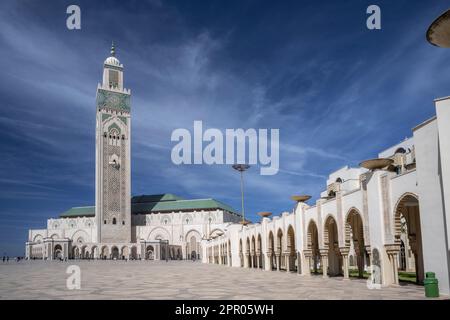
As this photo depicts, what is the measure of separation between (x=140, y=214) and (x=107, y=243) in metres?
16.0

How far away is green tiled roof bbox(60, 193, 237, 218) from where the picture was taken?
86562 millimetres

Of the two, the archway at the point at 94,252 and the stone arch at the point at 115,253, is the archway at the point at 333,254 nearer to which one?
the archway at the point at 94,252

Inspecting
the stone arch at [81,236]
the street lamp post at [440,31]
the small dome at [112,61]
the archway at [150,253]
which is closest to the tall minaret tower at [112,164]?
the small dome at [112,61]

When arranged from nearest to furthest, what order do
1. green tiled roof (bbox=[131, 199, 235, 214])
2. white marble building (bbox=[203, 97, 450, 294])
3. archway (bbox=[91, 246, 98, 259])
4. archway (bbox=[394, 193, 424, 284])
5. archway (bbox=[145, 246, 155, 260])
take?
white marble building (bbox=[203, 97, 450, 294])
archway (bbox=[394, 193, 424, 284])
archway (bbox=[91, 246, 98, 259])
archway (bbox=[145, 246, 155, 260])
green tiled roof (bbox=[131, 199, 235, 214])

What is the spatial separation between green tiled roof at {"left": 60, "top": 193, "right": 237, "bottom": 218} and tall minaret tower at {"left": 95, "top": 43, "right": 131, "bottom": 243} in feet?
42.5

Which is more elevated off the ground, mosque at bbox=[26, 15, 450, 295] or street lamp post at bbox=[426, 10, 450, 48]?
street lamp post at bbox=[426, 10, 450, 48]

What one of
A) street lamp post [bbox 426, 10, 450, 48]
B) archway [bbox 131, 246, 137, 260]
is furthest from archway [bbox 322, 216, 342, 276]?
archway [bbox 131, 246, 137, 260]

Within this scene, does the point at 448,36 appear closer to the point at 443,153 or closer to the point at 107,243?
the point at 443,153

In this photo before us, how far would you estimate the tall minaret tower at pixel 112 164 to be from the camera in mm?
74000

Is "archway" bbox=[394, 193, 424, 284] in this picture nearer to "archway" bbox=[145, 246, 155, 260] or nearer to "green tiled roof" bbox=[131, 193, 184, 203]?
"archway" bbox=[145, 246, 155, 260]

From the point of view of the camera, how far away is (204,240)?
196 ft

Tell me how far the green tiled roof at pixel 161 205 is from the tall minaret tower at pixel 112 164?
12940 mm
